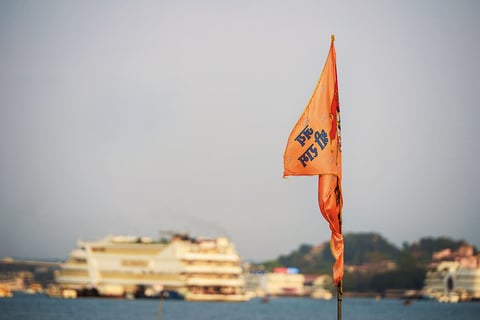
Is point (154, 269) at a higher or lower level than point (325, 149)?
higher

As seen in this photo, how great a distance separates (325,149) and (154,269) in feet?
238

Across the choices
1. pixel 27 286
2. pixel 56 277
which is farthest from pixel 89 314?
pixel 27 286

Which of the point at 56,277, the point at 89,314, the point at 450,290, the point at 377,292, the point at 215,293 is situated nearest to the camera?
the point at 89,314

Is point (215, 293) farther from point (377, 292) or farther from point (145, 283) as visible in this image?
point (377, 292)

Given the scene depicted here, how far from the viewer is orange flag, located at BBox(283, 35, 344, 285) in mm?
11242

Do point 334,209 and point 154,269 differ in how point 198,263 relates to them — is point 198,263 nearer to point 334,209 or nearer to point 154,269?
point 154,269

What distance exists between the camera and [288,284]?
125 m

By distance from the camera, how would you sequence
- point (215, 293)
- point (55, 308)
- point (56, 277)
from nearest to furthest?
point (55, 308), point (215, 293), point (56, 277)

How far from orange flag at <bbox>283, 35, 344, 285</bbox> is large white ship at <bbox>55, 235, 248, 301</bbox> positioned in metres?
69.0

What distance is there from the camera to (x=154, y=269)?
8256 cm

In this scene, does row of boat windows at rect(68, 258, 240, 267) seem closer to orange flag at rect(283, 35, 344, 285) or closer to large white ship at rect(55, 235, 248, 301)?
large white ship at rect(55, 235, 248, 301)

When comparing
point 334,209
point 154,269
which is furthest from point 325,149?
point 154,269

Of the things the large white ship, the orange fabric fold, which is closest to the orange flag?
the orange fabric fold

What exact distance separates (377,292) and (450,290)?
43.9ft
